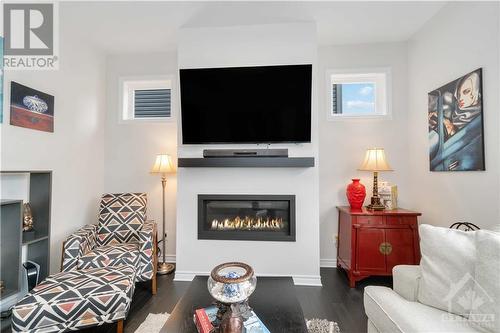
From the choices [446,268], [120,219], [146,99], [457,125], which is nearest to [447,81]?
[457,125]

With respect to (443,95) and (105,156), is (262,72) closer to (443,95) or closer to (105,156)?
(443,95)

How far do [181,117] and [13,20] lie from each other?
1.63m

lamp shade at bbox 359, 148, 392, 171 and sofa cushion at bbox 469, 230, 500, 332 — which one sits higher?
lamp shade at bbox 359, 148, 392, 171

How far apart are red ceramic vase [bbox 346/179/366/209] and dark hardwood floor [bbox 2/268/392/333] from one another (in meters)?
0.83

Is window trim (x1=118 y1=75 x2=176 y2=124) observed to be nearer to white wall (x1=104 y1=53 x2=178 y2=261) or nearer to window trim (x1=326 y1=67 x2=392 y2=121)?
→ white wall (x1=104 y1=53 x2=178 y2=261)

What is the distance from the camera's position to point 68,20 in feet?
8.40

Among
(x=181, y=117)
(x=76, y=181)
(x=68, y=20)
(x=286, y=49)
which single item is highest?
(x=68, y=20)

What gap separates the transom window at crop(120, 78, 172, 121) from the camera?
327cm

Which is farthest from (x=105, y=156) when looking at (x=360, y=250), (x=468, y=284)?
(x=468, y=284)

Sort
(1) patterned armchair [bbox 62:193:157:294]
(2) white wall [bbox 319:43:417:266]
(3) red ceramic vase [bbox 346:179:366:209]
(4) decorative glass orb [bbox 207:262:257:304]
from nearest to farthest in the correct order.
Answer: (4) decorative glass orb [bbox 207:262:257:304] → (1) patterned armchair [bbox 62:193:157:294] → (3) red ceramic vase [bbox 346:179:366:209] → (2) white wall [bbox 319:43:417:266]

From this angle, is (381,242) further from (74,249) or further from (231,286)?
(74,249)

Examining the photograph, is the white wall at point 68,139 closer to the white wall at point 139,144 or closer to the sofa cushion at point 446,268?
the white wall at point 139,144

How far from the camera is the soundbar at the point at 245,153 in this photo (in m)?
2.50

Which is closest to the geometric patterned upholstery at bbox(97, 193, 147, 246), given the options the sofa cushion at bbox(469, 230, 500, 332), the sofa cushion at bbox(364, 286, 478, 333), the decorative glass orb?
the decorative glass orb
